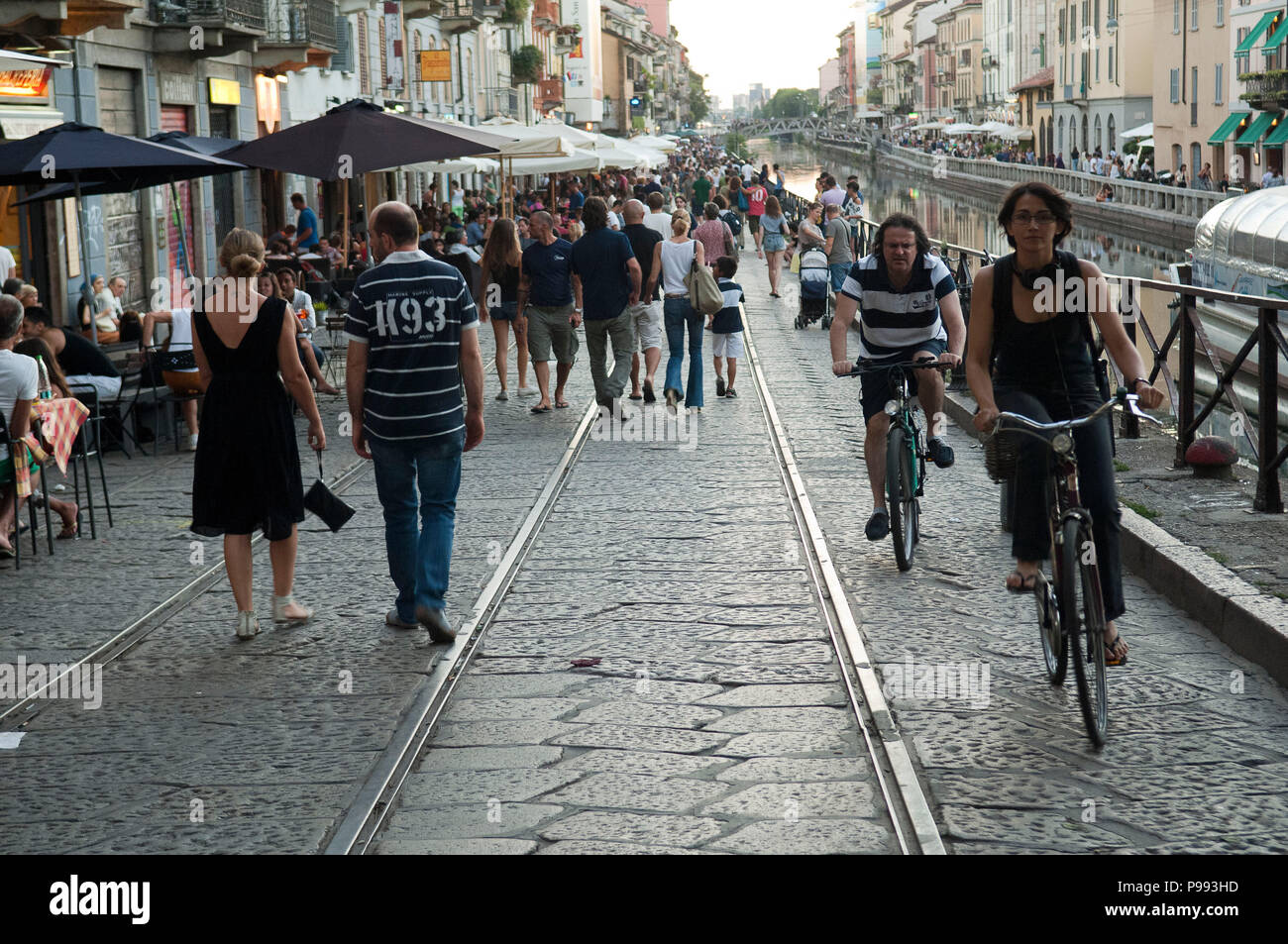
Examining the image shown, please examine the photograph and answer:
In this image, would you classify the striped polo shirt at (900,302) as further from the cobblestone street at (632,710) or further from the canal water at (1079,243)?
the canal water at (1079,243)

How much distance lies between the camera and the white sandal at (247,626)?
712 centimetres

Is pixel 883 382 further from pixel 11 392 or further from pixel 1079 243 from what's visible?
pixel 1079 243

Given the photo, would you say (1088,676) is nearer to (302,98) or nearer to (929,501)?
(929,501)

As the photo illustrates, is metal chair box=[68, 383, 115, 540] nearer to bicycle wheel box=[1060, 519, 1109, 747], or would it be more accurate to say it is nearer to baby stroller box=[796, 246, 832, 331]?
bicycle wheel box=[1060, 519, 1109, 747]

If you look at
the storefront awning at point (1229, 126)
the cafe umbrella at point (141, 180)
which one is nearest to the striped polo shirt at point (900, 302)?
the cafe umbrella at point (141, 180)

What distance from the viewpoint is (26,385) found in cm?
891

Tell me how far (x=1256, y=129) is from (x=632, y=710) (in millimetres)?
50858

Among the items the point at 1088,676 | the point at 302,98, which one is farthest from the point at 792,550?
the point at 302,98

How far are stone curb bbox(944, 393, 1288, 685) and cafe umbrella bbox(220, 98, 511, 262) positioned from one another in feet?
24.3

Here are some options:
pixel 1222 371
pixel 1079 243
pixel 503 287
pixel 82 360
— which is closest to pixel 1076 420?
pixel 1222 371

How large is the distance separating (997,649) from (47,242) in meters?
15.6

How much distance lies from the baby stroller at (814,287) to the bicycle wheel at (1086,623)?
53.6 ft

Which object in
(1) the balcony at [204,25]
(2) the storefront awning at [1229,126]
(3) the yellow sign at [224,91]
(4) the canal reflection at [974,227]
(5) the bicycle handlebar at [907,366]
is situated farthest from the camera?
(2) the storefront awning at [1229,126]
